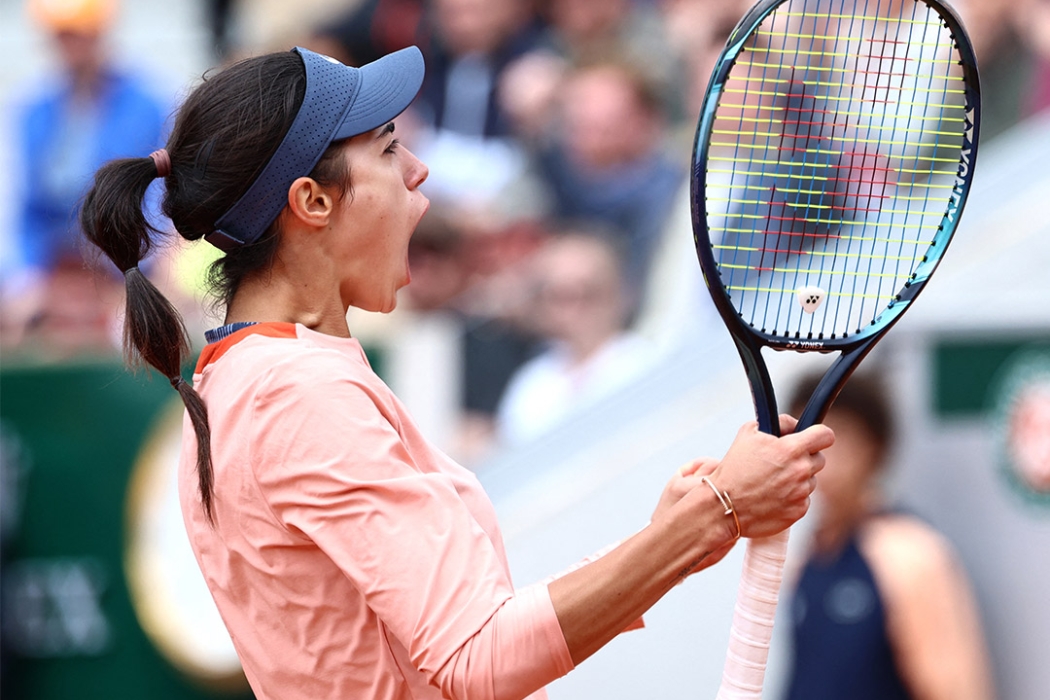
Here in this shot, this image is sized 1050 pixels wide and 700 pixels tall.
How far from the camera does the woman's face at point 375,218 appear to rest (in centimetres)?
172

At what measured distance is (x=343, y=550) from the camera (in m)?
1.51

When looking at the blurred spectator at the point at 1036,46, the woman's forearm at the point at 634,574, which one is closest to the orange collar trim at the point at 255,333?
the woman's forearm at the point at 634,574

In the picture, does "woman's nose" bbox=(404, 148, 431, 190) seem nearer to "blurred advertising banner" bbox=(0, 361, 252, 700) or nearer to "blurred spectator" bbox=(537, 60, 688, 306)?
"blurred spectator" bbox=(537, 60, 688, 306)

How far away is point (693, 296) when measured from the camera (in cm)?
436

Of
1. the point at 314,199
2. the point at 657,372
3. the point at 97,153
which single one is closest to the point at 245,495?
the point at 314,199

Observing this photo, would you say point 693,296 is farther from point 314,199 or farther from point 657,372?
point 314,199

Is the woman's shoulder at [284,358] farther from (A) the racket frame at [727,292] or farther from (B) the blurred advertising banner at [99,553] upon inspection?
(B) the blurred advertising banner at [99,553]

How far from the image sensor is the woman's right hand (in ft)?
5.12

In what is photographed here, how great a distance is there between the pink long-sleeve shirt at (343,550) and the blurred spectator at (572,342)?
112 inches

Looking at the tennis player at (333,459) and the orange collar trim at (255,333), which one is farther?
the orange collar trim at (255,333)

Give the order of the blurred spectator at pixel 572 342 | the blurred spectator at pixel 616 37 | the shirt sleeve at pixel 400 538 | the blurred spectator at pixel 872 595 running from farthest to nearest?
the blurred spectator at pixel 616 37, the blurred spectator at pixel 572 342, the blurred spectator at pixel 872 595, the shirt sleeve at pixel 400 538

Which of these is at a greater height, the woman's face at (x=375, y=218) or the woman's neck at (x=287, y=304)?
the woman's face at (x=375, y=218)

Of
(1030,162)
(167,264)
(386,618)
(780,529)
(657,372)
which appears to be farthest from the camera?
(167,264)

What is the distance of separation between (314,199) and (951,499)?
238cm
